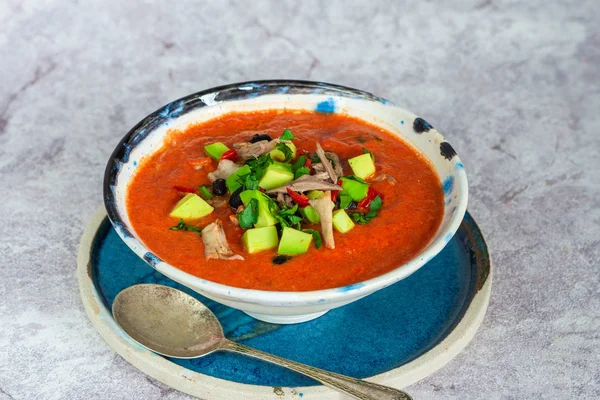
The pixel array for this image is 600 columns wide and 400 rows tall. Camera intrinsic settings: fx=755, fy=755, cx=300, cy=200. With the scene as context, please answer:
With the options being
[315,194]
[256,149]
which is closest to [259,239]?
[315,194]

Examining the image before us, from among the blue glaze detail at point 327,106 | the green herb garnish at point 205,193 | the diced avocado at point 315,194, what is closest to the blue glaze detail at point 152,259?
the green herb garnish at point 205,193

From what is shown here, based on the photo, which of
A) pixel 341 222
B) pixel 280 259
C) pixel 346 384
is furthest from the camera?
pixel 341 222

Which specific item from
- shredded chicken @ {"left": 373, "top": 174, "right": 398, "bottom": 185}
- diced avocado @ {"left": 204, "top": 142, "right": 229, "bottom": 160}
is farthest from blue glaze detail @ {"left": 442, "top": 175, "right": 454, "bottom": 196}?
diced avocado @ {"left": 204, "top": 142, "right": 229, "bottom": 160}

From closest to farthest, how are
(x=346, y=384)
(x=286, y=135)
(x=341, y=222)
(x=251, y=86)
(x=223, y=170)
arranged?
(x=346, y=384)
(x=341, y=222)
(x=223, y=170)
(x=286, y=135)
(x=251, y=86)

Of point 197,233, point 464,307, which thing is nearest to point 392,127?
point 464,307

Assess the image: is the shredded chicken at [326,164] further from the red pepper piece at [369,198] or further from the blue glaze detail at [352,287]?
the blue glaze detail at [352,287]

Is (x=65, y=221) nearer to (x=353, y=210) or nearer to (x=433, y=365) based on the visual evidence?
(x=353, y=210)

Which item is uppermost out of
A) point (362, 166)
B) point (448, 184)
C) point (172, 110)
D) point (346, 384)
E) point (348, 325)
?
point (172, 110)

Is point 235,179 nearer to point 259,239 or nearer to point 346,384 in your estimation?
point 259,239
